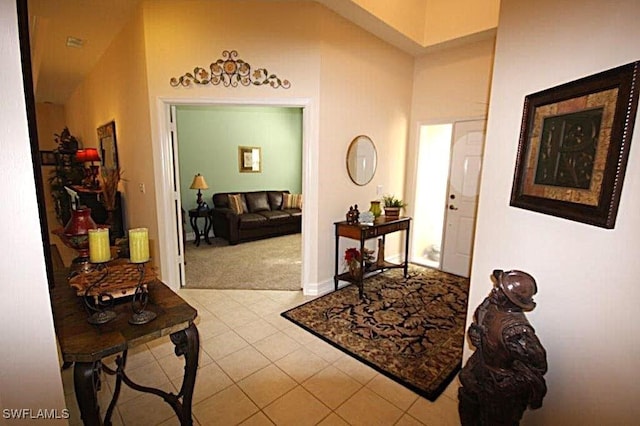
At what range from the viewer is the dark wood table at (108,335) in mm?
1164

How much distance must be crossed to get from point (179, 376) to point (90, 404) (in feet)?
3.28

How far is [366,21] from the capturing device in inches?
130

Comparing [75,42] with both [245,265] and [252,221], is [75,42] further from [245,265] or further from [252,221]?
[245,265]

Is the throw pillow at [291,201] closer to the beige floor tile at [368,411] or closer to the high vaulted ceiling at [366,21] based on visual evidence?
the high vaulted ceiling at [366,21]

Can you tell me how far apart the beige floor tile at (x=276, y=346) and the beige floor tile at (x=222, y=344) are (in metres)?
0.14

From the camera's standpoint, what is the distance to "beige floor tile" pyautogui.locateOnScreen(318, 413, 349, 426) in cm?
173

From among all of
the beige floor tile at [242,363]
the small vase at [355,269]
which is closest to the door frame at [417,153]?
the small vase at [355,269]

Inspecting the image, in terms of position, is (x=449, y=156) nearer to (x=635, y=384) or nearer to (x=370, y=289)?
(x=370, y=289)

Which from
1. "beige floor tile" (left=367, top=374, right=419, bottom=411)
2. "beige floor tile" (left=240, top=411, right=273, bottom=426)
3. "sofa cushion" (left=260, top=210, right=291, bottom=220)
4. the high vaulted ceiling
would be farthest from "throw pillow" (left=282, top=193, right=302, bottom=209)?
"beige floor tile" (left=240, top=411, right=273, bottom=426)

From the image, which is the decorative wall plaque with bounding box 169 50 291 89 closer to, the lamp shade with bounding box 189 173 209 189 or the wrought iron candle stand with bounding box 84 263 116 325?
the wrought iron candle stand with bounding box 84 263 116 325

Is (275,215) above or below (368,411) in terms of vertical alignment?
above

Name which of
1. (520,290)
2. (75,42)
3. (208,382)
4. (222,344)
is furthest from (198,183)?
(520,290)

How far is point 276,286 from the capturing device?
3635mm

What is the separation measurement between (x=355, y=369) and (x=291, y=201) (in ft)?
15.5
